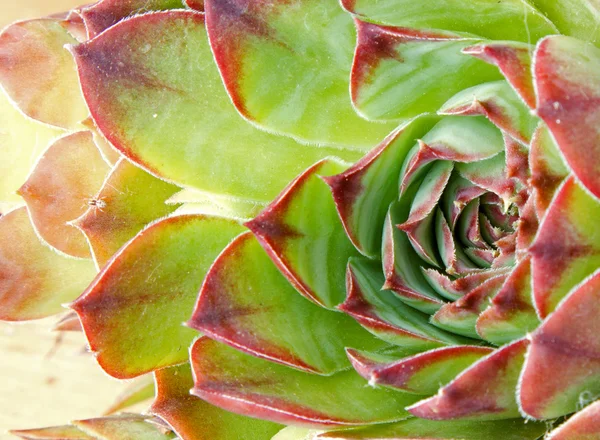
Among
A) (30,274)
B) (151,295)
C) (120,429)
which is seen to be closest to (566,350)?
(151,295)

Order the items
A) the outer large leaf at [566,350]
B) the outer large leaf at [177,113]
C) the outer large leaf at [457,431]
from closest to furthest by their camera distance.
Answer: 1. the outer large leaf at [566,350]
2. the outer large leaf at [457,431]
3. the outer large leaf at [177,113]

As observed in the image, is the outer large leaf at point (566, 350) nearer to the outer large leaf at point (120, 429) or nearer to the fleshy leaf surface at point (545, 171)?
the fleshy leaf surface at point (545, 171)

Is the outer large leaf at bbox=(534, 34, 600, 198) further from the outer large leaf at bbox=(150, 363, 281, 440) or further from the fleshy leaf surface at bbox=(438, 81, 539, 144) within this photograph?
the outer large leaf at bbox=(150, 363, 281, 440)

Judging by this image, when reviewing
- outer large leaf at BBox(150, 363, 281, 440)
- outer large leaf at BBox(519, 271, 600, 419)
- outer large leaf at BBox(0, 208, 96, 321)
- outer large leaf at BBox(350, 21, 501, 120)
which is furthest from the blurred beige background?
outer large leaf at BBox(519, 271, 600, 419)

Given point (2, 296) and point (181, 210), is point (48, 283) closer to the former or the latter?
point (2, 296)

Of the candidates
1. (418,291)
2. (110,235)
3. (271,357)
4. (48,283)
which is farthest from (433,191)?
(48,283)

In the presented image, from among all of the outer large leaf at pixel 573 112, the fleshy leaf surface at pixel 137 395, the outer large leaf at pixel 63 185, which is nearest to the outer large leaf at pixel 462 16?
the outer large leaf at pixel 573 112
